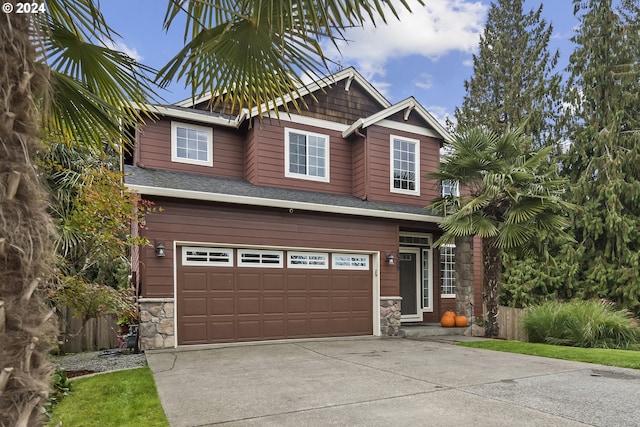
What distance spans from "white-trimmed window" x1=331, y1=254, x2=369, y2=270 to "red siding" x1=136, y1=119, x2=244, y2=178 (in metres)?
3.62

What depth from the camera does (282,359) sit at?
7.62 metres

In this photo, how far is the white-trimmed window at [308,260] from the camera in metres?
10.4

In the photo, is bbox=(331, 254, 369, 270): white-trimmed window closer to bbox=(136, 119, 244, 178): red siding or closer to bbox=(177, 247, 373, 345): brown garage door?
bbox=(177, 247, 373, 345): brown garage door

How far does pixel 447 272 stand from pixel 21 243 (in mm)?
13539

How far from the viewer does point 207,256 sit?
31.2 ft

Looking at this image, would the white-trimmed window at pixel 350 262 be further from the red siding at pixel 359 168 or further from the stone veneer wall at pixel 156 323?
the stone veneer wall at pixel 156 323

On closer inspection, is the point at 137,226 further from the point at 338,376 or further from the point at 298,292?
the point at 338,376

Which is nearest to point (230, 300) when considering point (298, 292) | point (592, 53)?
point (298, 292)

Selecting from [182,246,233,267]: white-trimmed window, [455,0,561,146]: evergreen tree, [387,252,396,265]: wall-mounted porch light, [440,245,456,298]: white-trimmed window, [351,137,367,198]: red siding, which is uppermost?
[455,0,561,146]: evergreen tree

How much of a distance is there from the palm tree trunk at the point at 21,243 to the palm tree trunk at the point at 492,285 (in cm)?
1067

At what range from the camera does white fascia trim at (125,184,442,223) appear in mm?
8664

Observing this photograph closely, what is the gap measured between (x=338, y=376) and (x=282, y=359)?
1747mm

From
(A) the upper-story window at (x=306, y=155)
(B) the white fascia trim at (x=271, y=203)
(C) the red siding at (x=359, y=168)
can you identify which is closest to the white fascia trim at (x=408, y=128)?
(C) the red siding at (x=359, y=168)

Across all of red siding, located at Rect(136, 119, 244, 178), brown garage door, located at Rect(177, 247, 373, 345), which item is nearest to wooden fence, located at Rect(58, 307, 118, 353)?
brown garage door, located at Rect(177, 247, 373, 345)
